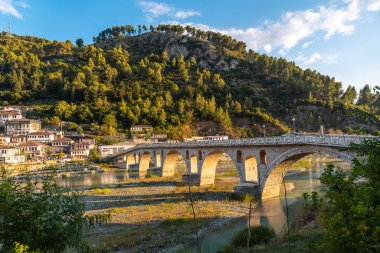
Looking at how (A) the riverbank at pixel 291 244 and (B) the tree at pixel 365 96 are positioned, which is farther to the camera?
(B) the tree at pixel 365 96

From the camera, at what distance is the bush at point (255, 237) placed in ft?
55.2

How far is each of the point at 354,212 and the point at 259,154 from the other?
2491 centimetres

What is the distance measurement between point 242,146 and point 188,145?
14489 millimetres

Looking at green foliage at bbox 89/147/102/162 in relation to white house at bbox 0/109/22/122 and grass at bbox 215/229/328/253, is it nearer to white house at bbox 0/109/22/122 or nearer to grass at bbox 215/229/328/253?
white house at bbox 0/109/22/122

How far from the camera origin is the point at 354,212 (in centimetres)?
600

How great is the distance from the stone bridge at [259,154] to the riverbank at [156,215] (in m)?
3.68

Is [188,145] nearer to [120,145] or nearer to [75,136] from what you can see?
[120,145]

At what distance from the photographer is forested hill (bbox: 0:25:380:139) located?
101875 mm

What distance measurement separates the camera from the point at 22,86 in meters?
121

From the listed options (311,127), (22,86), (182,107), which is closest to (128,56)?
(22,86)

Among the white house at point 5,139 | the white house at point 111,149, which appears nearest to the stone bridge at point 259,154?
the white house at point 111,149

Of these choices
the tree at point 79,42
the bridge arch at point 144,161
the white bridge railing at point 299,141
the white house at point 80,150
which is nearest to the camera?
the white bridge railing at point 299,141

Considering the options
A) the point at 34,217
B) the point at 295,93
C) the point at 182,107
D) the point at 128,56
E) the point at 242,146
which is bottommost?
the point at 34,217

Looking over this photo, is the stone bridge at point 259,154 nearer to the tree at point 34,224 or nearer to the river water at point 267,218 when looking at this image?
the river water at point 267,218
